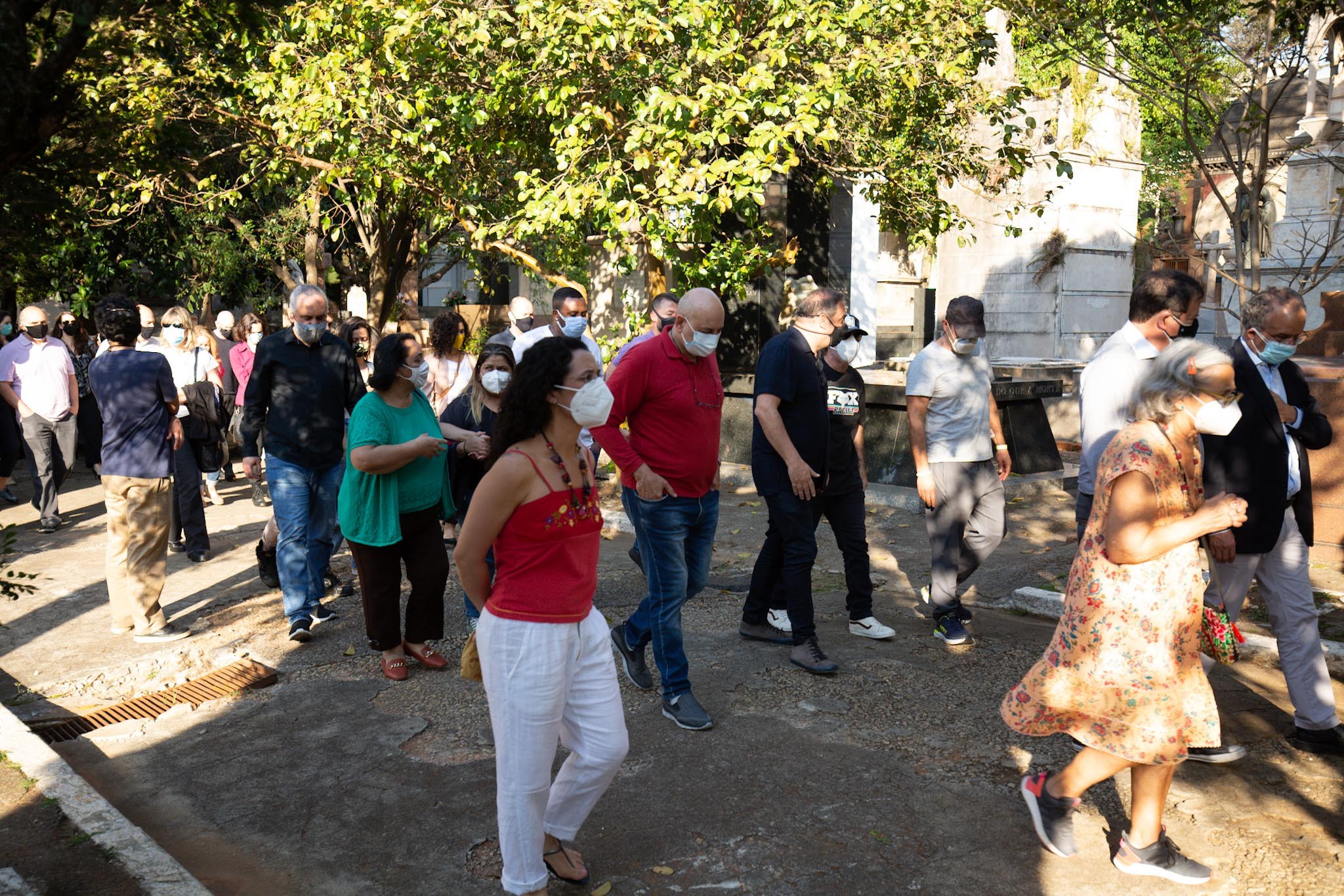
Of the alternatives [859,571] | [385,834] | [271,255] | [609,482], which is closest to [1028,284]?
[609,482]

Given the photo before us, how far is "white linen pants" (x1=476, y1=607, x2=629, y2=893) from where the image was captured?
337 centimetres

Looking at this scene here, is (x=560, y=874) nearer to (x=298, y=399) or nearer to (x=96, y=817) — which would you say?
(x=96, y=817)

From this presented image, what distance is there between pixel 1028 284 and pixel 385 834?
17899 mm

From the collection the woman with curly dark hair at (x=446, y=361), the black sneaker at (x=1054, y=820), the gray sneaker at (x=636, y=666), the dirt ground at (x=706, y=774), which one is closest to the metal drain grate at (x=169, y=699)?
the dirt ground at (x=706, y=774)

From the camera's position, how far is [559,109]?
9.03 meters

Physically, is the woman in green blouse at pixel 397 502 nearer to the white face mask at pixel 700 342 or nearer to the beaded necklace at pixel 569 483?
the white face mask at pixel 700 342

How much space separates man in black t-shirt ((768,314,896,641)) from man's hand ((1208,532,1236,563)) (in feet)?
6.53

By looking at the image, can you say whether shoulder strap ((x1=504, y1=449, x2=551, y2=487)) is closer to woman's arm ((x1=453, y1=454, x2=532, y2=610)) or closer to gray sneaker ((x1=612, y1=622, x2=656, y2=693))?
woman's arm ((x1=453, y1=454, x2=532, y2=610))

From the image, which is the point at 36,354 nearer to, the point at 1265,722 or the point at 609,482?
the point at 609,482

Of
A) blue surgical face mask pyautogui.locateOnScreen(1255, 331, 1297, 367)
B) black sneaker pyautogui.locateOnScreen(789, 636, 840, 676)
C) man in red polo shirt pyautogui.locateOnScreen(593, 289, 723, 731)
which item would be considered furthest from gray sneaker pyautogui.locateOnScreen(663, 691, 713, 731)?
blue surgical face mask pyautogui.locateOnScreen(1255, 331, 1297, 367)

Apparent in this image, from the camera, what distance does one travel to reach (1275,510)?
182 inches

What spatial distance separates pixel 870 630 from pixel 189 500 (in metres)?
5.32

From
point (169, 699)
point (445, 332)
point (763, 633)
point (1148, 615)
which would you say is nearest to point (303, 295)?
point (445, 332)

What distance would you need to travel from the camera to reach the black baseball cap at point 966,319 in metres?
6.11
